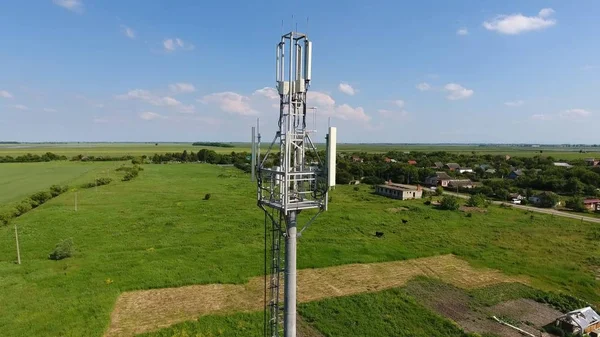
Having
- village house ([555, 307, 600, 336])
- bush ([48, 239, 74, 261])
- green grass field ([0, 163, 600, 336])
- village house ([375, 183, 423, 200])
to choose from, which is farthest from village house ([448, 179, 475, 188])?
bush ([48, 239, 74, 261])

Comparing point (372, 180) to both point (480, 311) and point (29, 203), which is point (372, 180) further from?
point (29, 203)

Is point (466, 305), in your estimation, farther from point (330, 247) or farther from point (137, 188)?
point (137, 188)

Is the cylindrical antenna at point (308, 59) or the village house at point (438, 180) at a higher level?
the cylindrical antenna at point (308, 59)

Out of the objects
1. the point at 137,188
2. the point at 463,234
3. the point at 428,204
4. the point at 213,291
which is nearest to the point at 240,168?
the point at 137,188

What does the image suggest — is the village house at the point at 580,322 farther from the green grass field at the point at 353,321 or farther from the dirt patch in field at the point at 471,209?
the dirt patch in field at the point at 471,209

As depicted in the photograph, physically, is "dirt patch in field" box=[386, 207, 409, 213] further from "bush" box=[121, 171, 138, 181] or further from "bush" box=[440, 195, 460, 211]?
"bush" box=[121, 171, 138, 181]

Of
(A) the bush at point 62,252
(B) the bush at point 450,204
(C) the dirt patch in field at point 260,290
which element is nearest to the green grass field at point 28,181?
(A) the bush at point 62,252
